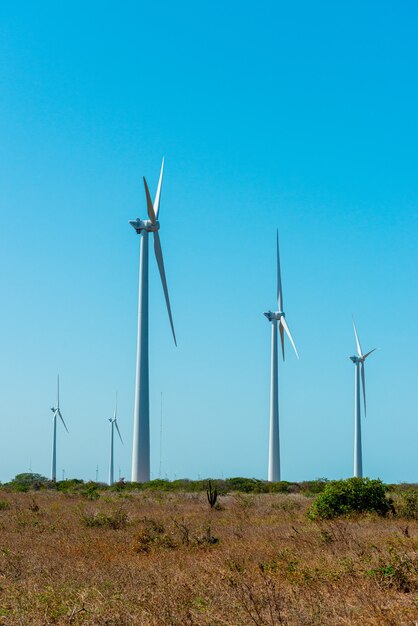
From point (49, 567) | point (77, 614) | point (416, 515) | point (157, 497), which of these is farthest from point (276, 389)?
point (77, 614)

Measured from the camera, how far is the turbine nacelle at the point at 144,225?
57.9 m

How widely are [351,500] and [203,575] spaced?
1694cm

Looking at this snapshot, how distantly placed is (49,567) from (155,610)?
18.5 feet

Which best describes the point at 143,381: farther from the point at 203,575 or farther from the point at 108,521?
the point at 203,575

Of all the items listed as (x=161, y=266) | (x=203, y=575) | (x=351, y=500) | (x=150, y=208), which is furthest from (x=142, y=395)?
(x=203, y=575)

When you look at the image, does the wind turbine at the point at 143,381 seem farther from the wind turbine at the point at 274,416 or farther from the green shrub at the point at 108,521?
the green shrub at the point at 108,521

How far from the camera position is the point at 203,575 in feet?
47.9

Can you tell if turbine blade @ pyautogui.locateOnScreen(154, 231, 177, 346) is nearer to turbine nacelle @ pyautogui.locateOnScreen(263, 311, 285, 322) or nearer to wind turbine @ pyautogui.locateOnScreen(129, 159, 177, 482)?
wind turbine @ pyautogui.locateOnScreen(129, 159, 177, 482)

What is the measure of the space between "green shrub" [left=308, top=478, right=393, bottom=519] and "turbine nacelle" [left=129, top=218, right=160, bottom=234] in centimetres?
3068

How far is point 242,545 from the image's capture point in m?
19.4

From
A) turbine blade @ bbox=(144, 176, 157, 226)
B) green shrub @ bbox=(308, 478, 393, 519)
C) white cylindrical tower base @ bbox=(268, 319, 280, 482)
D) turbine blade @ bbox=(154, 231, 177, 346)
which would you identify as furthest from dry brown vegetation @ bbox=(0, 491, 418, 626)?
white cylindrical tower base @ bbox=(268, 319, 280, 482)

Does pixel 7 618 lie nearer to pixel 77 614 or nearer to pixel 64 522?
pixel 77 614

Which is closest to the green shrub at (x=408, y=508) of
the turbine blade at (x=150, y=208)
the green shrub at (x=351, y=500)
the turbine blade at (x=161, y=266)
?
the green shrub at (x=351, y=500)

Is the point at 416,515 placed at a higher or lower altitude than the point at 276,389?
lower
